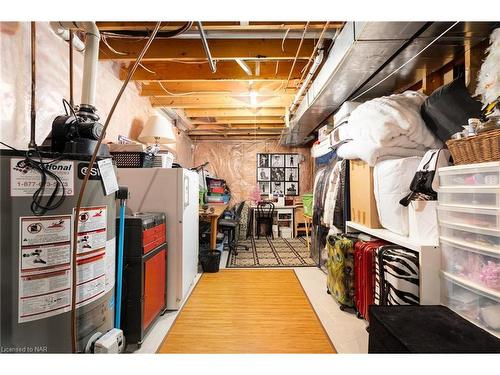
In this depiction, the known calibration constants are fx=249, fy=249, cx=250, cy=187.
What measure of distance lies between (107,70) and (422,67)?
2.88m

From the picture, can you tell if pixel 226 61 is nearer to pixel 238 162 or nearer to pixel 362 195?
pixel 362 195

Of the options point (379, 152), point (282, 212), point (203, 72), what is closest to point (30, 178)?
point (379, 152)

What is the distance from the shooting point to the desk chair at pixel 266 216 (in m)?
5.73

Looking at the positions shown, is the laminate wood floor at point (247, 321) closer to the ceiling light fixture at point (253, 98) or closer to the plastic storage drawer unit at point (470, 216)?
the plastic storage drawer unit at point (470, 216)

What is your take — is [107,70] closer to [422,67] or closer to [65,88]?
[65,88]

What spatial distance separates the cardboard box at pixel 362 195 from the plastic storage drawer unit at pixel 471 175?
0.65 metres

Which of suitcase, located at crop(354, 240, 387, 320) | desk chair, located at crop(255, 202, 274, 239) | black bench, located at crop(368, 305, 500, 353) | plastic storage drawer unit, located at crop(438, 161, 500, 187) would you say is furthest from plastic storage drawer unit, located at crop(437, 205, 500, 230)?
desk chair, located at crop(255, 202, 274, 239)

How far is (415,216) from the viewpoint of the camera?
1.59 meters

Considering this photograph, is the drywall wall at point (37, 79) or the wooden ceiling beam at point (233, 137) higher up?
the wooden ceiling beam at point (233, 137)

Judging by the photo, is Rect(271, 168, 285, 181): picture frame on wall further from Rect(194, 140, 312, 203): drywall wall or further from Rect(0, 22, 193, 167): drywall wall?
Rect(0, 22, 193, 167): drywall wall

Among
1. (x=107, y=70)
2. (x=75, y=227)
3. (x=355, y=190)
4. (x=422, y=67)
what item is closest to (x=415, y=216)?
(x=355, y=190)

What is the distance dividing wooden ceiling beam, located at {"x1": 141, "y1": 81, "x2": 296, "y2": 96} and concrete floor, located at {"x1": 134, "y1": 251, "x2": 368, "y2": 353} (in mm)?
2429

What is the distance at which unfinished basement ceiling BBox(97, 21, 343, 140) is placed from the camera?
2.05 meters

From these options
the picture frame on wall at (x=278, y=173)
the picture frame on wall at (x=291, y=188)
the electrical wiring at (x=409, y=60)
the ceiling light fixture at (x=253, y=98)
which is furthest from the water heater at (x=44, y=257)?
the picture frame on wall at (x=291, y=188)
